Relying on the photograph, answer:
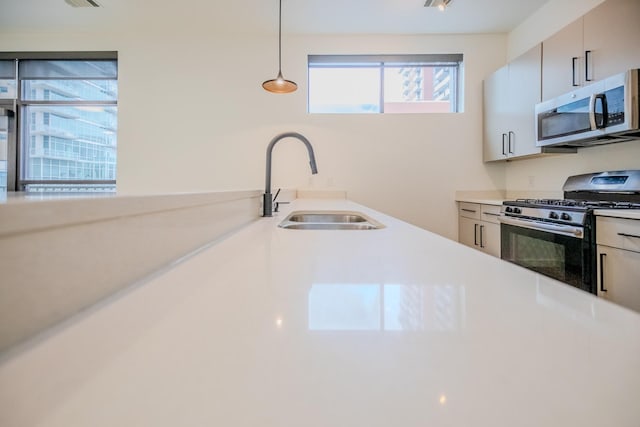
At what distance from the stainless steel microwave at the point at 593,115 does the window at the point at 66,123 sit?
13.6 ft

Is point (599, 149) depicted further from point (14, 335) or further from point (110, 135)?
point (110, 135)

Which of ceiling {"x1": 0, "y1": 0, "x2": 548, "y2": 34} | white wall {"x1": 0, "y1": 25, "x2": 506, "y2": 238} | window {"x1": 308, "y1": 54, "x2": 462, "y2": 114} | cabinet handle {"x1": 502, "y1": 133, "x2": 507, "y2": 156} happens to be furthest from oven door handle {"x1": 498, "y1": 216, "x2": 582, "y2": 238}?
ceiling {"x1": 0, "y1": 0, "x2": 548, "y2": 34}

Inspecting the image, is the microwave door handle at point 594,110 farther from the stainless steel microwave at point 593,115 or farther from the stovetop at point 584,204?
the stovetop at point 584,204

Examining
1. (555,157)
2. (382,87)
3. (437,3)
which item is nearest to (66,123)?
(382,87)

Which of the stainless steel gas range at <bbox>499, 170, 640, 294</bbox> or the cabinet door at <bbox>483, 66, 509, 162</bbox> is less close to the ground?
the cabinet door at <bbox>483, 66, 509, 162</bbox>

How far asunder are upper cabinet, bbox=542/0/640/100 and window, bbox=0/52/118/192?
4.17 meters

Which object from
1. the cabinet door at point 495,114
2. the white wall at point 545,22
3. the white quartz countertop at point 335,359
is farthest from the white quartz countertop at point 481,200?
the white quartz countertop at point 335,359

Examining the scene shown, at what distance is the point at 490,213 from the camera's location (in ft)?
9.09

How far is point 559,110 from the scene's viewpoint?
2254mm

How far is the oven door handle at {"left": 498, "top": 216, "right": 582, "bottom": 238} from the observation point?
1.79m

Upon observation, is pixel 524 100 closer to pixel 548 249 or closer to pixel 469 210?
pixel 469 210

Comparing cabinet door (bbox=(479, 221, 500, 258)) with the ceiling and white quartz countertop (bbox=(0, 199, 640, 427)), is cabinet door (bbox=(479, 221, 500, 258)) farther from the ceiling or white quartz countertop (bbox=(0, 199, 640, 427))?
white quartz countertop (bbox=(0, 199, 640, 427))

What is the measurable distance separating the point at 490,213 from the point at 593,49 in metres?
1.33

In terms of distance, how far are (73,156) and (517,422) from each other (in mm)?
4419
